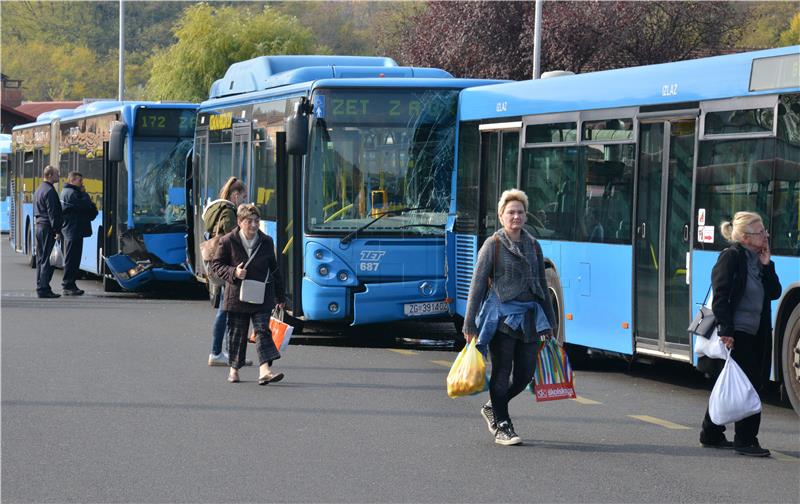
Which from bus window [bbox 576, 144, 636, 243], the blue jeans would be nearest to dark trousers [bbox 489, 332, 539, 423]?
bus window [bbox 576, 144, 636, 243]

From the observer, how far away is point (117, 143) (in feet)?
70.7

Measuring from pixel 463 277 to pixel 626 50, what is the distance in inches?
904

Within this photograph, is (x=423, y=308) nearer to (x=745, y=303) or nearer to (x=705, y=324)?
(x=705, y=324)

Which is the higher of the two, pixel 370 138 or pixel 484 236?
pixel 370 138

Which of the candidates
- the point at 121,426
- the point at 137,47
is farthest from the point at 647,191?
the point at 137,47

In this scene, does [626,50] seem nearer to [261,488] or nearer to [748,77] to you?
[748,77]

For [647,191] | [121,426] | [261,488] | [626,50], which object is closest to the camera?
[261,488]

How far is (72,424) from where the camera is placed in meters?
10.0

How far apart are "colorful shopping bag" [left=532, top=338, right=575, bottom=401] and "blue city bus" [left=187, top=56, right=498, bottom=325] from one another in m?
5.56

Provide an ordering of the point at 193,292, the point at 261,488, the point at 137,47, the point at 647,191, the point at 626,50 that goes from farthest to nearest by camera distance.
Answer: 1. the point at 137,47
2. the point at 626,50
3. the point at 193,292
4. the point at 647,191
5. the point at 261,488

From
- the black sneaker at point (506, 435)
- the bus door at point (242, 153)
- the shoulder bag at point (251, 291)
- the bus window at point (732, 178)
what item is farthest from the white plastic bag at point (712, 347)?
the bus door at point (242, 153)

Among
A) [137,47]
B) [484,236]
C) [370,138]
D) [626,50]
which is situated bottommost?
[484,236]

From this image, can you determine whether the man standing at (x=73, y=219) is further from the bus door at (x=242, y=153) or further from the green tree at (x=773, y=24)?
the green tree at (x=773, y=24)

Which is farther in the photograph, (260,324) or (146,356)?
(146,356)
